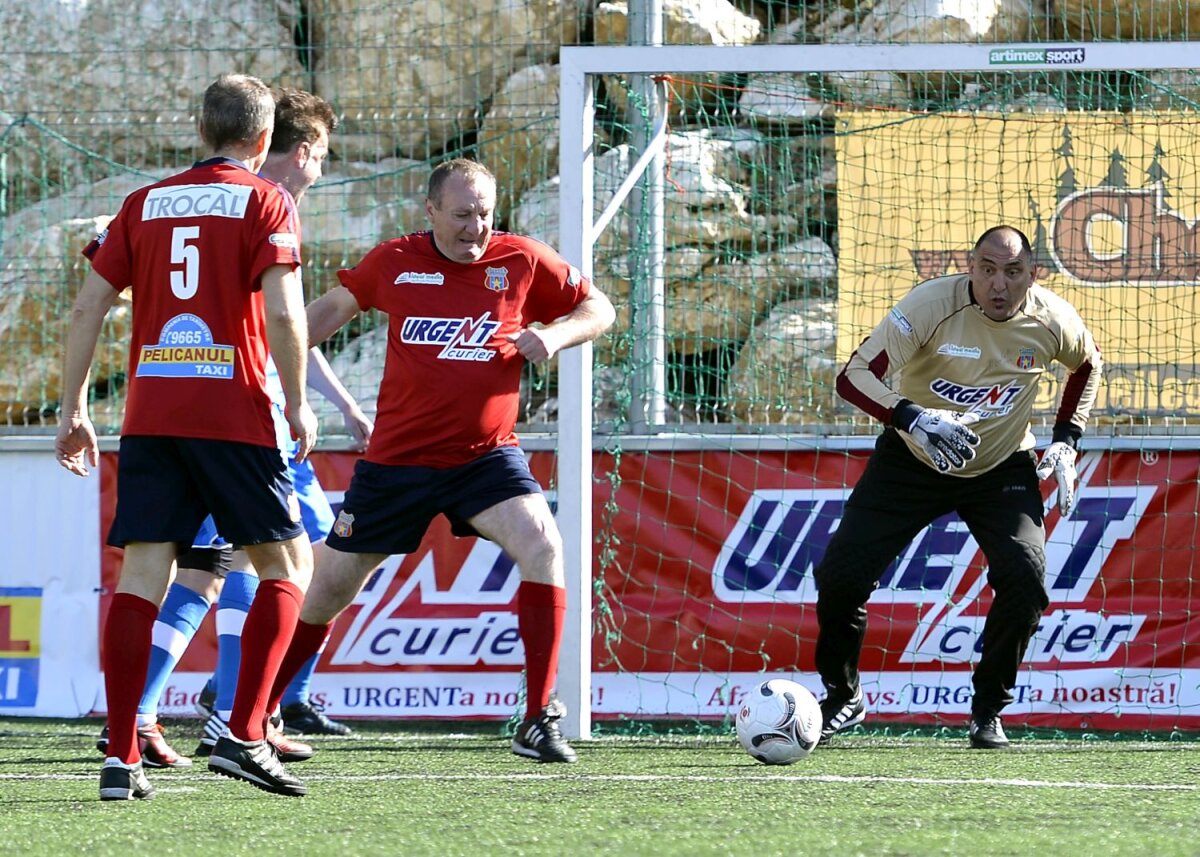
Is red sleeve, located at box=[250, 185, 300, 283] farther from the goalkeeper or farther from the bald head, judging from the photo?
the bald head

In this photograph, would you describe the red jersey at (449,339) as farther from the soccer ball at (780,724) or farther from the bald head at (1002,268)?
the bald head at (1002,268)

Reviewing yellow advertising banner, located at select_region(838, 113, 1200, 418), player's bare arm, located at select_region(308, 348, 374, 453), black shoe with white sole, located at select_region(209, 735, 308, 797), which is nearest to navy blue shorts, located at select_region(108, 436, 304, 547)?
black shoe with white sole, located at select_region(209, 735, 308, 797)

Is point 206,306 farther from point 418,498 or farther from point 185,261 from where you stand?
point 418,498

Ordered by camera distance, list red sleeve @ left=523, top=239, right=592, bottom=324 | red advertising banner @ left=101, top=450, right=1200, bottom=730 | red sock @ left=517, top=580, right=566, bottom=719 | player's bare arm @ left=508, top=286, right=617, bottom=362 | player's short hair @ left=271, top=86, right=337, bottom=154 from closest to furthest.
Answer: player's bare arm @ left=508, top=286, right=617, bottom=362, red sock @ left=517, top=580, right=566, bottom=719, red sleeve @ left=523, top=239, right=592, bottom=324, player's short hair @ left=271, top=86, right=337, bottom=154, red advertising banner @ left=101, top=450, right=1200, bottom=730

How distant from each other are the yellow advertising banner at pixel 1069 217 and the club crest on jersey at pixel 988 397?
1637 mm

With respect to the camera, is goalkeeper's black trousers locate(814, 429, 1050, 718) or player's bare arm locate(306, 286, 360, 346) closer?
player's bare arm locate(306, 286, 360, 346)

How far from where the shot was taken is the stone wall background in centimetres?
755

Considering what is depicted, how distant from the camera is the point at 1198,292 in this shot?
729 cm

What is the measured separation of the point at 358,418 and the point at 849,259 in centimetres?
262

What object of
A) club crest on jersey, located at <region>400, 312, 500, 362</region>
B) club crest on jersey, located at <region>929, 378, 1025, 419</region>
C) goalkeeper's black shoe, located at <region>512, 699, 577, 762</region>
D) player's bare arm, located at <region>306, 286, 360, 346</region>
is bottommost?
goalkeeper's black shoe, located at <region>512, 699, 577, 762</region>

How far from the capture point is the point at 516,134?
8.56 m

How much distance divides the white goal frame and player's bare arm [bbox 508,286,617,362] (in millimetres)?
756

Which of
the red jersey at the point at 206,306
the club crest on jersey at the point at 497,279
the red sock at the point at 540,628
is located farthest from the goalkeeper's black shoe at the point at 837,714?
the red jersey at the point at 206,306

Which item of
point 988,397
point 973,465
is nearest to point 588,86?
point 988,397
